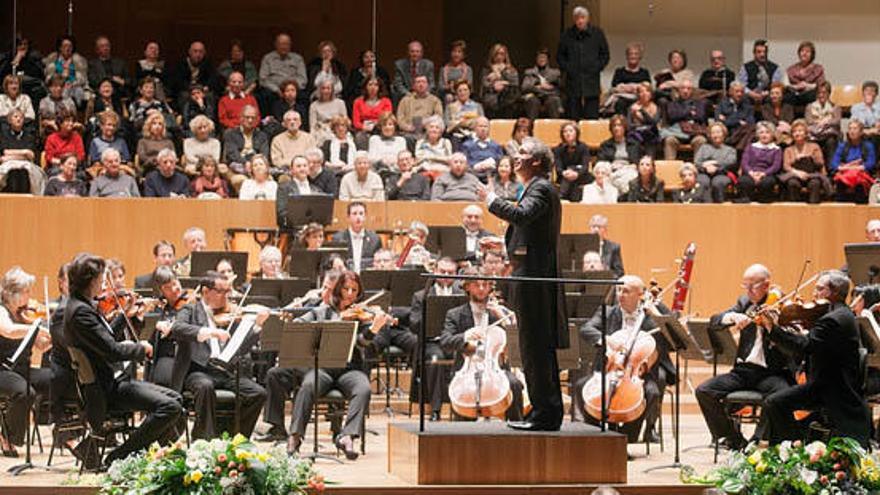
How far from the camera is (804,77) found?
15508 millimetres

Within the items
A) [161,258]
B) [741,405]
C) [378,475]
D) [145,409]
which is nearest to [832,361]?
[741,405]

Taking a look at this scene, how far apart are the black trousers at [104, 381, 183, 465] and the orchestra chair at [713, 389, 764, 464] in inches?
122

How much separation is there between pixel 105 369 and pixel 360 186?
17.1 feet

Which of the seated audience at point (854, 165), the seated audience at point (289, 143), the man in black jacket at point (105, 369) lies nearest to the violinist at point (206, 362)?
the man in black jacket at point (105, 369)

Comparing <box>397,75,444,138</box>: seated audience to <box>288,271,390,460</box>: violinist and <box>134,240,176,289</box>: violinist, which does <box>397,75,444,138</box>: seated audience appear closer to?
<box>134,240,176,289</box>: violinist

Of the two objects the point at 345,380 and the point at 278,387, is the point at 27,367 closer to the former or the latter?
the point at 278,387

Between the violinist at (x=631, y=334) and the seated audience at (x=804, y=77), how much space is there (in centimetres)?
607

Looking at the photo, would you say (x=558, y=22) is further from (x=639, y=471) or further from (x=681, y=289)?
(x=639, y=471)

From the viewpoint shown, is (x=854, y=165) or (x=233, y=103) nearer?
(x=854, y=165)

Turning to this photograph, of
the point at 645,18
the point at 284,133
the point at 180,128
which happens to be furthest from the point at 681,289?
the point at 645,18

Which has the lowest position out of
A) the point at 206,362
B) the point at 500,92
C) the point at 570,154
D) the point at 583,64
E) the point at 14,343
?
the point at 206,362

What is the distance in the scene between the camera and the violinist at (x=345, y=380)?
355 inches

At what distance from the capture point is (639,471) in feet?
28.0

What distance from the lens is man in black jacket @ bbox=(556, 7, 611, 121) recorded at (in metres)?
15.5
